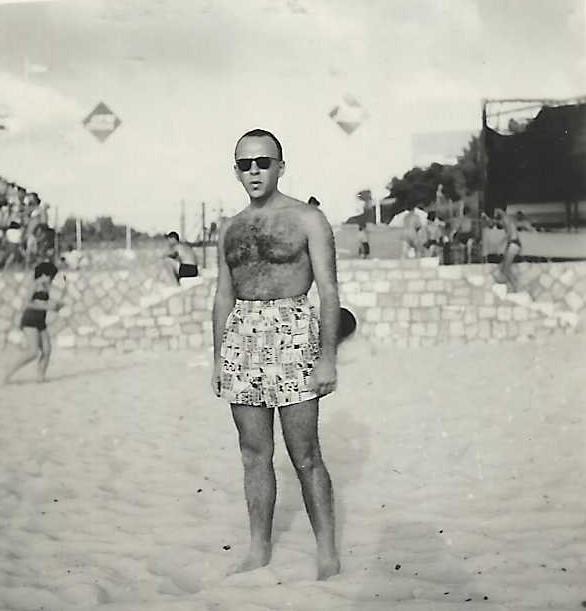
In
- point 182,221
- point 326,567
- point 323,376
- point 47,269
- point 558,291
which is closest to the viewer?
point 323,376

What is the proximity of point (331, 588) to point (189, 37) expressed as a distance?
54.7 inches

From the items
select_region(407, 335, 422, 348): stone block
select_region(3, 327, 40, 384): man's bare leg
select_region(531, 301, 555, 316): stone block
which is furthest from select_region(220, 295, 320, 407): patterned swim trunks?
select_region(3, 327, 40, 384): man's bare leg

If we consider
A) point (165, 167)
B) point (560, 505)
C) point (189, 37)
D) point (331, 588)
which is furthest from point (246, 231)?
point (560, 505)

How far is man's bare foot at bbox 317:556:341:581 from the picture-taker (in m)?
1.87

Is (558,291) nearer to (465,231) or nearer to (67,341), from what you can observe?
(465,231)

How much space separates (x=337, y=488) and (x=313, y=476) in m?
0.19

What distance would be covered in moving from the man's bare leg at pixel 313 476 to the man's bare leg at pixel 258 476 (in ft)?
0.17

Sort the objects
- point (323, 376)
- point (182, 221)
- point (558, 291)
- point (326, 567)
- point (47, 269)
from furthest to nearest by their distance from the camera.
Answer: point (47, 269) < point (182, 221) < point (558, 291) < point (326, 567) < point (323, 376)

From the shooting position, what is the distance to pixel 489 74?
197 centimetres

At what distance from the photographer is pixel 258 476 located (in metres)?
1.90

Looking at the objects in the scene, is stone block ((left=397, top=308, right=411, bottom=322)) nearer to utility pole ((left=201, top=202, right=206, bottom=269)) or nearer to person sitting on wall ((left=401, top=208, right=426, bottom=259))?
person sitting on wall ((left=401, top=208, right=426, bottom=259))

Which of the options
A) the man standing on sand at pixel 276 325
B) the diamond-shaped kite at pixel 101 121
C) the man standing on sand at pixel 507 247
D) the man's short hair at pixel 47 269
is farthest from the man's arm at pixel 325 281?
the man's short hair at pixel 47 269

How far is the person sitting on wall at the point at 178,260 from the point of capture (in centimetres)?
210

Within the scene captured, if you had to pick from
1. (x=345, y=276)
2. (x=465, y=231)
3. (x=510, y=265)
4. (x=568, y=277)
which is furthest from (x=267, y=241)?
(x=568, y=277)
